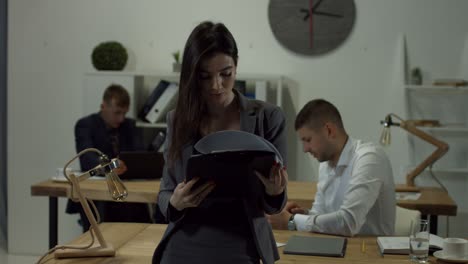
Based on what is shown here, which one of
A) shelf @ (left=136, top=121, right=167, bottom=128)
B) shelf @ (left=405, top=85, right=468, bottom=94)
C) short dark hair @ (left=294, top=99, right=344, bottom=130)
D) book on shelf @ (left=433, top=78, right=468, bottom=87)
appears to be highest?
book on shelf @ (left=433, top=78, right=468, bottom=87)

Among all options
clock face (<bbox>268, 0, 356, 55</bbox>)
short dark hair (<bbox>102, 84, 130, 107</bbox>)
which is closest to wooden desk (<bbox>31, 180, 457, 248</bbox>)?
short dark hair (<bbox>102, 84, 130, 107</bbox>)

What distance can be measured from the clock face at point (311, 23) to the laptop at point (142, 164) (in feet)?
4.74

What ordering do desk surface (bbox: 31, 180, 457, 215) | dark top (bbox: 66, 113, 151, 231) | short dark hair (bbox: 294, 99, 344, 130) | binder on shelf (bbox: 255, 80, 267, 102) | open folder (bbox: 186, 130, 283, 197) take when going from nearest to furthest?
open folder (bbox: 186, 130, 283, 197)
short dark hair (bbox: 294, 99, 344, 130)
desk surface (bbox: 31, 180, 457, 215)
dark top (bbox: 66, 113, 151, 231)
binder on shelf (bbox: 255, 80, 267, 102)

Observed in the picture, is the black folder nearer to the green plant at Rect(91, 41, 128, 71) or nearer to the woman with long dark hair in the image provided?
the woman with long dark hair

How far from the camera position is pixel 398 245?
2537mm

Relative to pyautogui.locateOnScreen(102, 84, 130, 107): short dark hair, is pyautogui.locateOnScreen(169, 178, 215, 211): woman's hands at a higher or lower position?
lower

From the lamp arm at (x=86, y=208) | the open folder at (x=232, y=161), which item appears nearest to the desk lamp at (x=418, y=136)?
the lamp arm at (x=86, y=208)

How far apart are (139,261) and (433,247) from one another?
1.05m

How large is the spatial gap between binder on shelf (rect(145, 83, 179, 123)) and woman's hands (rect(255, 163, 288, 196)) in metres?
3.41

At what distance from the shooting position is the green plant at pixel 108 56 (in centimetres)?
529

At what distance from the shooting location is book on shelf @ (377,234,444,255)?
8.19ft

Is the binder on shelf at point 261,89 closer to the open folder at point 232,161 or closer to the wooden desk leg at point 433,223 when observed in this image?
the wooden desk leg at point 433,223

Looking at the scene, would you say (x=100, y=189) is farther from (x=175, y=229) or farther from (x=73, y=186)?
(x=175, y=229)

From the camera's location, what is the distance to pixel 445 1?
514cm
